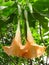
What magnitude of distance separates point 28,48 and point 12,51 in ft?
0.16

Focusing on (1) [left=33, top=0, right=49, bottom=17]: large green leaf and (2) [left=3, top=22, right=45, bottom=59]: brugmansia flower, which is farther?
(1) [left=33, top=0, right=49, bottom=17]: large green leaf

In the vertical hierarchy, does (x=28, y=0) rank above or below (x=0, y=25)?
above

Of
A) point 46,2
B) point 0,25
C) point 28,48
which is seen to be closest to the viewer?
point 28,48

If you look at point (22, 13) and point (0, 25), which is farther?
point (0, 25)

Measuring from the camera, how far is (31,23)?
1005 mm

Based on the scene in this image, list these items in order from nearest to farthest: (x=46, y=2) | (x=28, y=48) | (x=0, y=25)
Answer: (x=28, y=48), (x=46, y=2), (x=0, y=25)

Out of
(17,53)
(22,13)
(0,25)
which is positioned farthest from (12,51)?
(0,25)

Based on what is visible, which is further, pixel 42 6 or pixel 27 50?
pixel 42 6

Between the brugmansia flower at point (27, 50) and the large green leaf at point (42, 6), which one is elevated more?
the large green leaf at point (42, 6)

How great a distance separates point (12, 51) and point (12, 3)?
0.25 m

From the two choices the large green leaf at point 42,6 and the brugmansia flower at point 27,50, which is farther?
the large green leaf at point 42,6

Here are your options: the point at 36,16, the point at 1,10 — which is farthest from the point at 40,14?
the point at 1,10

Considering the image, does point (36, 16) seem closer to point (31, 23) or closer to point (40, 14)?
point (40, 14)

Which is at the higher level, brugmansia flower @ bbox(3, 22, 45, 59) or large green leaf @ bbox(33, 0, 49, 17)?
large green leaf @ bbox(33, 0, 49, 17)
